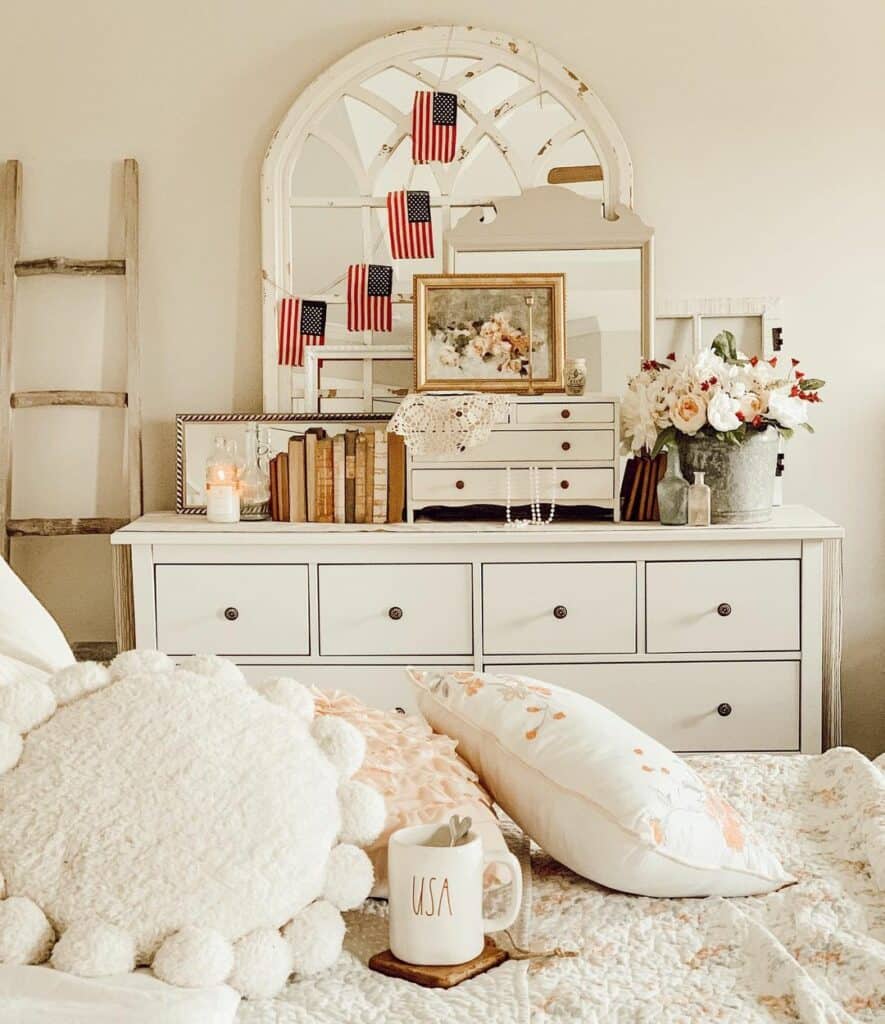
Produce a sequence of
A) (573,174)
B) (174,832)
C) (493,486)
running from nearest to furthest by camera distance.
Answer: (174,832)
(493,486)
(573,174)

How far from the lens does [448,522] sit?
2.94 metres

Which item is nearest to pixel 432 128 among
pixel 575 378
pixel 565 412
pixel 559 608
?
pixel 575 378

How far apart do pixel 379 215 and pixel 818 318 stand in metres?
1.18

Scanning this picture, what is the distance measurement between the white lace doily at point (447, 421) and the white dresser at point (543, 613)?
23 cm

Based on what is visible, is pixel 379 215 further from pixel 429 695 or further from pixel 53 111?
pixel 429 695

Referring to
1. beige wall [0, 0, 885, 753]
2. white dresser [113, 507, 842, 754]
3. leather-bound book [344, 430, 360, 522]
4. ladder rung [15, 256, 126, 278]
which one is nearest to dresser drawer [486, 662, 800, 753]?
white dresser [113, 507, 842, 754]

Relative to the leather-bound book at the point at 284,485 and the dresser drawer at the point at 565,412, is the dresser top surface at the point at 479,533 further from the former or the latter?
the dresser drawer at the point at 565,412

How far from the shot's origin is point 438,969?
1.15 m

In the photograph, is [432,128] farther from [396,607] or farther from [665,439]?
[396,607]

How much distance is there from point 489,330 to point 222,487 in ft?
2.51

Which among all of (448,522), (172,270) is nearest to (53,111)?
(172,270)

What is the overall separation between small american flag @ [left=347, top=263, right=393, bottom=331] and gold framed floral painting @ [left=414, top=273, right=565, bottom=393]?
0.15 metres

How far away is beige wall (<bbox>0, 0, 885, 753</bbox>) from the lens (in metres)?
3.15

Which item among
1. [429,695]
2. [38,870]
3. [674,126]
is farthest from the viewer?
[674,126]
